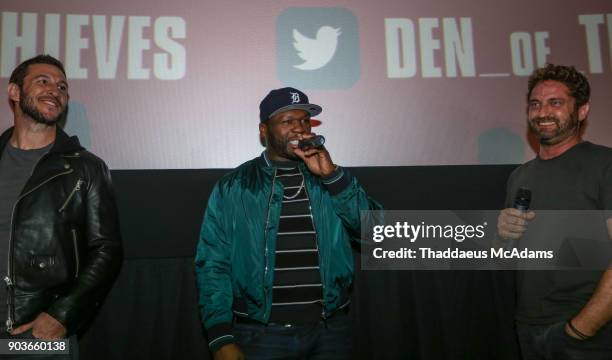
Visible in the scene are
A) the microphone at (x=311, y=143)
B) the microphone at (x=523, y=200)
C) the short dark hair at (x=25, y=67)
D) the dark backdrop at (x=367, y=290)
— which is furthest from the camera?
the dark backdrop at (x=367, y=290)

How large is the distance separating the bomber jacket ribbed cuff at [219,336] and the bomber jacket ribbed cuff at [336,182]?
0.62 metres

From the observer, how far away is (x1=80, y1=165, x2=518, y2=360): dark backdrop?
2162mm

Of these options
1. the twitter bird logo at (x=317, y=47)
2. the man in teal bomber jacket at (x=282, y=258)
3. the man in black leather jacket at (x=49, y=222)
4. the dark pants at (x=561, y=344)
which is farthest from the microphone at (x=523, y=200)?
the man in black leather jacket at (x=49, y=222)

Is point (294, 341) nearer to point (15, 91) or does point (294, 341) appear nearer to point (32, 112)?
point (32, 112)

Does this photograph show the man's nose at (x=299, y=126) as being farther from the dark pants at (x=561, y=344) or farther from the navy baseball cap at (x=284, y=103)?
the dark pants at (x=561, y=344)

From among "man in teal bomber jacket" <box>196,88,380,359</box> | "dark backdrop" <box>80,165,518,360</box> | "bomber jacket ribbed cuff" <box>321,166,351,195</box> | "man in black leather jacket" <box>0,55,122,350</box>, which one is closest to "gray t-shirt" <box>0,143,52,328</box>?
"man in black leather jacket" <box>0,55,122,350</box>

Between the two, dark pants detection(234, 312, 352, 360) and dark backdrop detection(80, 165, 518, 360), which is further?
dark backdrop detection(80, 165, 518, 360)

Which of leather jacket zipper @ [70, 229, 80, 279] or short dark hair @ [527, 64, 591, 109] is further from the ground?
short dark hair @ [527, 64, 591, 109]

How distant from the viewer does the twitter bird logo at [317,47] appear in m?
2.40

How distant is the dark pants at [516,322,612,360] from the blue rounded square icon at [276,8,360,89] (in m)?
1.45

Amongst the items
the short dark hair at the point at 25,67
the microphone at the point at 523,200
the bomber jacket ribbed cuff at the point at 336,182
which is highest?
the short dark hair at the point at 25,67

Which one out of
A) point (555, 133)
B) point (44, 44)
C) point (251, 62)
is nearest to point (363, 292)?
point (555, 133)

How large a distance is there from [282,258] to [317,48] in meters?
1.26

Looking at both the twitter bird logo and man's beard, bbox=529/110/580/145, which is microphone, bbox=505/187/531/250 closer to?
man's beard, bbox=529/110/580/145
